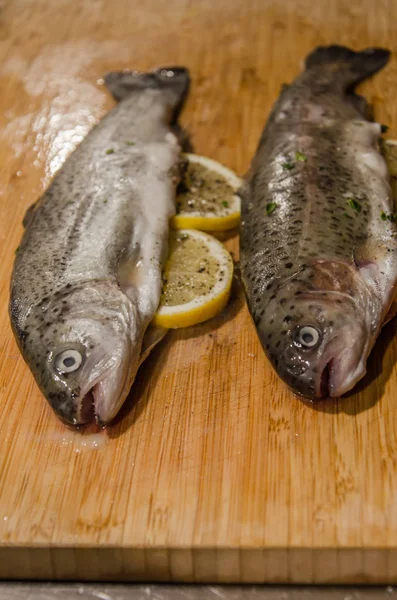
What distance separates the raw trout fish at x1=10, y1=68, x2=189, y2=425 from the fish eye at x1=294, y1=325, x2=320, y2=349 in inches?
26.3

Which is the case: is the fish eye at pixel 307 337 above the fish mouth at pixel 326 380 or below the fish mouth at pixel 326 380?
above

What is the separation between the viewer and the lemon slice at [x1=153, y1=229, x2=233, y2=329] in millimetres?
2781

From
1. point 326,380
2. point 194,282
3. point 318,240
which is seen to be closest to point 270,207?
point 318,240

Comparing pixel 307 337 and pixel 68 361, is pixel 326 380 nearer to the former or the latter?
pixel 307 337

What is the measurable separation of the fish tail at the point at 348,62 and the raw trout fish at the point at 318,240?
0.30m

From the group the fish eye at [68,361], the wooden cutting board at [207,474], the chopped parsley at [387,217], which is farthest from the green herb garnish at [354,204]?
the fish eye at [68,361]

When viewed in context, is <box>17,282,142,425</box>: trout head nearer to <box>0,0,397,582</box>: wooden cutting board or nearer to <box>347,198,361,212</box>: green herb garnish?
<box>0,0,397,582</box>: wooden cutting board

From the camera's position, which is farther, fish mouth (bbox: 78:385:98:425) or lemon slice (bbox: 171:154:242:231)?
lemon slice (bbox: 171:154:242:231)

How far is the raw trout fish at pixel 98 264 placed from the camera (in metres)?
2.48

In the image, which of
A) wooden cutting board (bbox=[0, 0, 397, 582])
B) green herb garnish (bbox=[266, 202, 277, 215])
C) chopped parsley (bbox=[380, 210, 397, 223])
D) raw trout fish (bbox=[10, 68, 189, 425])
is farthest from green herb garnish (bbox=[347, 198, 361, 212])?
raw trout fish (bbox=[10, 68, 189, 425])

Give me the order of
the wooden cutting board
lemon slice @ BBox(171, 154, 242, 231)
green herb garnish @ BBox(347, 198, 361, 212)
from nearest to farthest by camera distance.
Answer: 1. the wooden cutting board
2. green herb garnish @ BBox(347, 198, 361, 212)
3. lemon slice @ BBox(171, 154, 242, 231)

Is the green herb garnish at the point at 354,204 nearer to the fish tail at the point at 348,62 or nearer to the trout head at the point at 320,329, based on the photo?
the trout head at the point at 320,329

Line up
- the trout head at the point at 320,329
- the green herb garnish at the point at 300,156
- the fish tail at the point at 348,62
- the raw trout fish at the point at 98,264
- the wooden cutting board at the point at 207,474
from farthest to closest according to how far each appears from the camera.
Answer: the fish tail at the point at 348,62 < the green herb garnish at the point at 300,156 < the raw trout fish at the point at 98,264 < the trout head at the point at 320,329 < the wooden cutting board at the point at 207,474

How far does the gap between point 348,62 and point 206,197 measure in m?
1.44
